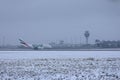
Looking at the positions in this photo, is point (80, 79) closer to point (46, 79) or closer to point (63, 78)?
point (63, 78)

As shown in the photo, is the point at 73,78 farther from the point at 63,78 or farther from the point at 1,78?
the point at 1,78

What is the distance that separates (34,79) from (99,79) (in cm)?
409

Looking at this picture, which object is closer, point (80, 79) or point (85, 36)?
point (80, 79)

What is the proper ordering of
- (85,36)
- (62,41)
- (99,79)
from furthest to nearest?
(62,41) → (85,36) → (99,79)

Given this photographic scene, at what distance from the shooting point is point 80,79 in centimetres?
1461

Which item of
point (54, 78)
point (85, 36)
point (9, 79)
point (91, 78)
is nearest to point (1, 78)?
point (9, 79)

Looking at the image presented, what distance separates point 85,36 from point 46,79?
463ft

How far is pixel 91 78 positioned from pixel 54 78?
239 centimetres

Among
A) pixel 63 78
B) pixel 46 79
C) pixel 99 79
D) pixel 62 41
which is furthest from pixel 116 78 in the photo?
pixel 62 41

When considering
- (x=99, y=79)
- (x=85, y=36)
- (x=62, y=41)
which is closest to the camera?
(x=99, y=79)

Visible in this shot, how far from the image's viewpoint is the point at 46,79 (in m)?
14.8

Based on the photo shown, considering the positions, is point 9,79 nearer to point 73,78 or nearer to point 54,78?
point 54,78

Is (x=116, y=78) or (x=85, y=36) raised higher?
(x=85, y=36)

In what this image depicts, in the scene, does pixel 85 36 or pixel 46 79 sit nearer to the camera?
pixel 46 79
